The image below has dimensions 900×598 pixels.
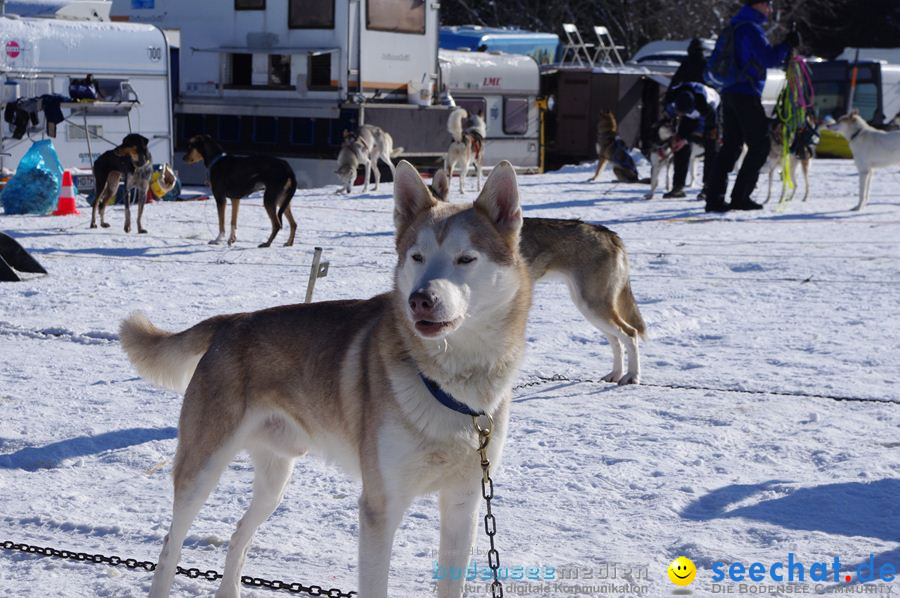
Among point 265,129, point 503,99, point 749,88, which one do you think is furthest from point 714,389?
point 503,99

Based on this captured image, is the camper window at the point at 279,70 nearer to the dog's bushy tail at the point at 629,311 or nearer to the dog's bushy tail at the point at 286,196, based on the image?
the dog's bushy tail at the point at 286,196

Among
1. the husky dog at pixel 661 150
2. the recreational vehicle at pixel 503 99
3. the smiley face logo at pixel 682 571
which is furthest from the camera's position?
the recreational vehicle at pixel 503 99

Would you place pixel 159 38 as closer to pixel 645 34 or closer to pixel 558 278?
pixel 558 278

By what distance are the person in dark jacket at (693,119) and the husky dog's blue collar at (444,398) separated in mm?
11580

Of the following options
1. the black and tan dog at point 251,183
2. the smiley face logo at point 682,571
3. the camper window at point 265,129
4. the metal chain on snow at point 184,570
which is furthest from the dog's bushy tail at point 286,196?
the smiley face logo at point 682,571

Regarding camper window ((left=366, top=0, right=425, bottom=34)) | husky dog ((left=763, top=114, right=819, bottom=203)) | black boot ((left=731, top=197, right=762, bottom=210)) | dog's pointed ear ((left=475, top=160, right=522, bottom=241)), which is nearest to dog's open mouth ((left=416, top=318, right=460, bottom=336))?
dog's pointed ear ((left=475, top=160, right=522, bottom=241))

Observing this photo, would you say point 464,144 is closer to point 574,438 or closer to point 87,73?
point 87,73

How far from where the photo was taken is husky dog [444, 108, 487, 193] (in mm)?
15633

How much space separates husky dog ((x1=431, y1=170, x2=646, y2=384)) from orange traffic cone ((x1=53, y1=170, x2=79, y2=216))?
793 cm

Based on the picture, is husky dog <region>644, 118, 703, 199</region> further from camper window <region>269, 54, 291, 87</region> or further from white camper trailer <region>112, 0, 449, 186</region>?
camper window <region>269, 54, 291, 87</region>

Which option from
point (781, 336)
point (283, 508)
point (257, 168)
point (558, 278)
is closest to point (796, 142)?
point (257, 168)

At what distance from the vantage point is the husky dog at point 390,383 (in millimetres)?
2578

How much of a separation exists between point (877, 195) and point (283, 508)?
1343cm

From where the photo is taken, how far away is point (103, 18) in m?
16.1
